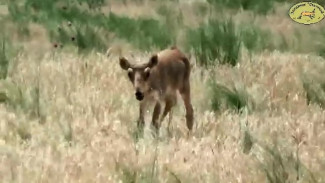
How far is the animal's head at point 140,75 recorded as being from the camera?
20.6ft

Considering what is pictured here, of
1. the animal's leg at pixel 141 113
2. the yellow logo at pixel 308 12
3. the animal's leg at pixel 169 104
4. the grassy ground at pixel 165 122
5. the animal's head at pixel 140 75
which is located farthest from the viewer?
the yellow logo at pixel 308 12

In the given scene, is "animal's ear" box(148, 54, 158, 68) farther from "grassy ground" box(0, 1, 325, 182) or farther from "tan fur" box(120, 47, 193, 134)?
"grassy ground" box(0, 1, 325, 182)

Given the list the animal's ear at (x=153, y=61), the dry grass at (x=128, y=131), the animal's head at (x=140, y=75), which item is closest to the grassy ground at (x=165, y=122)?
the dry grass at (x=128, y=131)

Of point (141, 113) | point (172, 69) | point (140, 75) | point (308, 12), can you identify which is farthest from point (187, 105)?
point (308, 12)

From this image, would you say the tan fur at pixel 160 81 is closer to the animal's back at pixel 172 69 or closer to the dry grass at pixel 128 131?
the animal's back at pixel 172 69

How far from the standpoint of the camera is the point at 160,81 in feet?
21.7

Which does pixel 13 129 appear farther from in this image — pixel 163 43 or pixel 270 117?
pixel 163 43

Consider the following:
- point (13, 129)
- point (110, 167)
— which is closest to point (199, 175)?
point (110, 167)

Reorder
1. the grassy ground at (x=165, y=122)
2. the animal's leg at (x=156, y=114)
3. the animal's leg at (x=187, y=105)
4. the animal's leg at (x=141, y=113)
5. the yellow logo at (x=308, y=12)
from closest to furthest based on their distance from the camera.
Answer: the grassy ground at (x=165, y=122) → the animal's leg at (x=141, y=113) → the animal's leg at (x=156, y=114) → the animal's leg at (x=187, y=105) → the yellow logo at (x=308, y=12)

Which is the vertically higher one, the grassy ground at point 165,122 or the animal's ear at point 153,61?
the animal's ear at point 153,61

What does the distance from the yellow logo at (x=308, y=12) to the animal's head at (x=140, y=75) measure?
1.76 meters

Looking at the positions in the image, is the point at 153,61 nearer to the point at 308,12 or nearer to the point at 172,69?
the point at 172,69

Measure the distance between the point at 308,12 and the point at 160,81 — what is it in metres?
2.08

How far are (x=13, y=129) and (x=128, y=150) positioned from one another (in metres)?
1.17
